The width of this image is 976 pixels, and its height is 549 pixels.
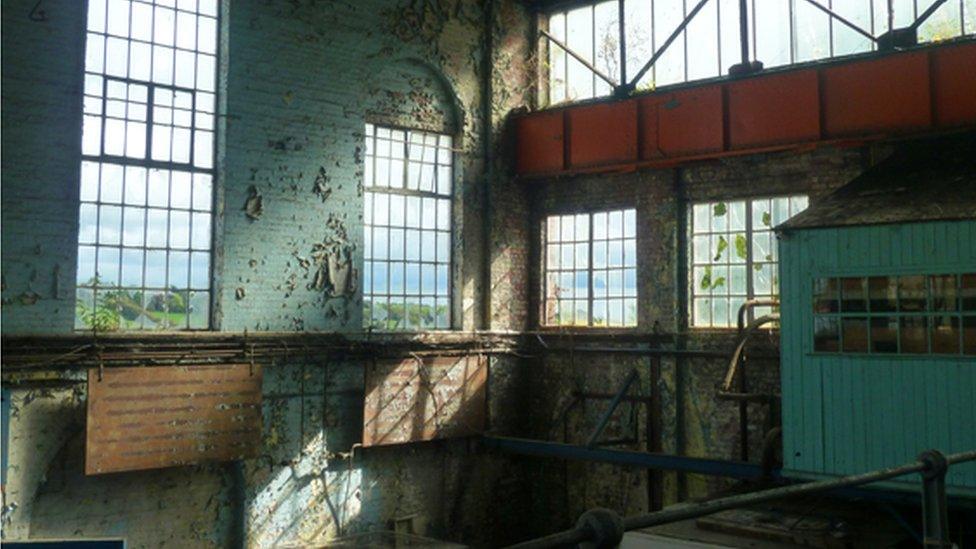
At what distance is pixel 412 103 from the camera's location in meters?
12.0

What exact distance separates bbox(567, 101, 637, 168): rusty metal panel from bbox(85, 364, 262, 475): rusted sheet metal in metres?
5.38

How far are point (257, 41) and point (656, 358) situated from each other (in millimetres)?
6408

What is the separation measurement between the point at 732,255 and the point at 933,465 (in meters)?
7.81

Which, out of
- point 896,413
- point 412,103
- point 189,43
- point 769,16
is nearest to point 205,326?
point 189,43

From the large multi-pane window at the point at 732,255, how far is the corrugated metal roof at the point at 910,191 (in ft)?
4.16

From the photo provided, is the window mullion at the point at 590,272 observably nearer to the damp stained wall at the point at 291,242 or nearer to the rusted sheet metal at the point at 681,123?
the damp stained wall at the point at 291,242

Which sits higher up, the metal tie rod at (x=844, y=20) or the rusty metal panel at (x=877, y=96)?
the metal tie rod at (x=844, y=20)

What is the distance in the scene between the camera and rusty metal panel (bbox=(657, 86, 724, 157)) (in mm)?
11094

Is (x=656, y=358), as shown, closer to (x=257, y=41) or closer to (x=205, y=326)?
(x=205, y=326)

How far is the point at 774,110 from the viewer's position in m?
10.6

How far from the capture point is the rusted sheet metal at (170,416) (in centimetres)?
891

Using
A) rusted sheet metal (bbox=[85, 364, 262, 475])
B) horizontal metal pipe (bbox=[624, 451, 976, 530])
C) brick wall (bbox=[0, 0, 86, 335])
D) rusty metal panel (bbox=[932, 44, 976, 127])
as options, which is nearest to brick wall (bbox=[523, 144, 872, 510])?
rusty metal panel (bbox=[932, 44, 976, 127])

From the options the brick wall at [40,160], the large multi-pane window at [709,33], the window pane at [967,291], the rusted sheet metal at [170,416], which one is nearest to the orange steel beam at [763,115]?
the large multi-pane window at [709,33]

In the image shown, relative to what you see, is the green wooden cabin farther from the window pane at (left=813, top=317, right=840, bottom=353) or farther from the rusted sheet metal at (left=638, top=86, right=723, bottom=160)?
the rusted sheet metal at (left=638, top=86, right=723, bottom=160)
